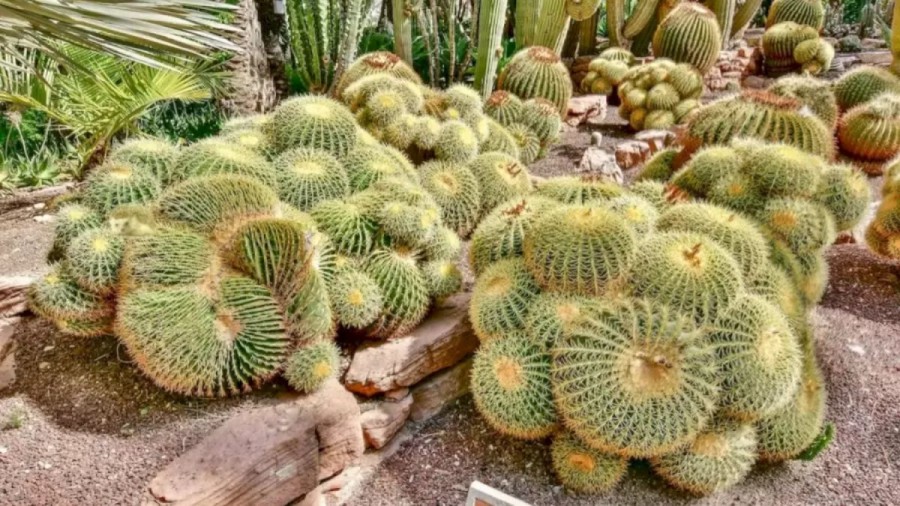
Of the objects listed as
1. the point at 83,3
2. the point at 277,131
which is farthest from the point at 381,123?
the point at 83,3

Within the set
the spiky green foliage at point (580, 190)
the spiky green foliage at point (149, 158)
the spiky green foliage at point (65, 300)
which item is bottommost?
the spiky green foliage at point (65, 300)

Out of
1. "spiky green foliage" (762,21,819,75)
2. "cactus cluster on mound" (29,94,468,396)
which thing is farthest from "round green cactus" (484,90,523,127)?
"spiky green foliage" (762,21,819,75)

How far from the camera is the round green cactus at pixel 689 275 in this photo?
6.64ft

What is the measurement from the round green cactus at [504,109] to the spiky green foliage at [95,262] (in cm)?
252

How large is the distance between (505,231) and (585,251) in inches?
17.1

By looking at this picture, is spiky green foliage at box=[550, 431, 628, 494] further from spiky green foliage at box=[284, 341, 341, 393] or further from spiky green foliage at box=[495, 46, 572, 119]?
spiky green foliage at box=[495, 46, 572, 119]

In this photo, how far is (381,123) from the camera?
3156 mm

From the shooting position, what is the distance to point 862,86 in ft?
15.6

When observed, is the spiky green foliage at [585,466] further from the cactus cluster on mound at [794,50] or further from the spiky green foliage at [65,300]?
the cactus cluster on mound at [794,50]

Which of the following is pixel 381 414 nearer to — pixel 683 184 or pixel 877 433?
pixel 683 184

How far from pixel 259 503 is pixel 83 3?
145 centimetres

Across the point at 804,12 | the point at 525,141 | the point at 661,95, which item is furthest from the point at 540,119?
the point at 804,12

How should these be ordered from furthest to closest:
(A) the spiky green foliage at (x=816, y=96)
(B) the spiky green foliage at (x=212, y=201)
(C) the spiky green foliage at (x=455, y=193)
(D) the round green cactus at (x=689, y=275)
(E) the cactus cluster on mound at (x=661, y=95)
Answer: (E) the cactus cluster on mound at (x=661, y=95) → (A) the spiky green foliage at (x=816, y=96) → (C) the spiky green foliage at (x=455, y=193) → (B) the spiky green foliage at (x=212, y=201) → (D) the round green cactus at (x=689, y=275)

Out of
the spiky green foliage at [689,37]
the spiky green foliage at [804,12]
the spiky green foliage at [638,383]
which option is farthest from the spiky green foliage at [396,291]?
the spiky green foliage at [804,12]
